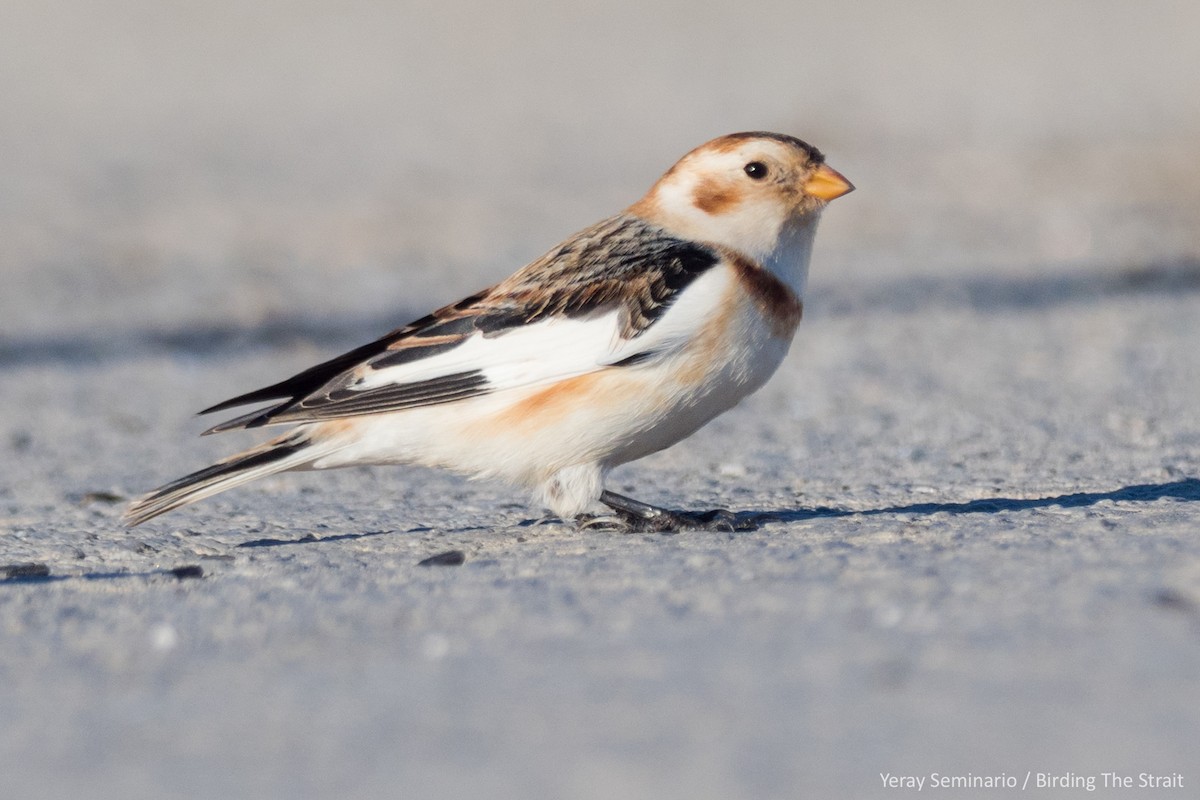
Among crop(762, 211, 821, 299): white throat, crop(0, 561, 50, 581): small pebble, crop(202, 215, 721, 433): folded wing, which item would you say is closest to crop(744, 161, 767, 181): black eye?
crop(762, 211, 821, 299): white throat

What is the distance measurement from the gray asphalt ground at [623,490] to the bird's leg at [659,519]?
0.13 meters

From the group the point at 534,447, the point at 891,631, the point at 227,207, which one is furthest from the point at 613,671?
the point at 227,207

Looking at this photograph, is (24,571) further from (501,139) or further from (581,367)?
(501,139)

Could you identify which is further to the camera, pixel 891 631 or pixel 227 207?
pixel 227 207

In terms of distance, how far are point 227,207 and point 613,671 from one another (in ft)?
32.3

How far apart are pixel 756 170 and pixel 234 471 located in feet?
5.31

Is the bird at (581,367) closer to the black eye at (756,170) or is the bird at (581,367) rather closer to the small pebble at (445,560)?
the black eye at (756,170)

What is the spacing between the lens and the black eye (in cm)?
506

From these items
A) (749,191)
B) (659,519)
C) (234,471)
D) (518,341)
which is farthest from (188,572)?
(749,191)

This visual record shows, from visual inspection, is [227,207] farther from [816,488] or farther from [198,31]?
[198,31]

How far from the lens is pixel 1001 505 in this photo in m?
5.09

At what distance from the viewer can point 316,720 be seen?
3.27 metres

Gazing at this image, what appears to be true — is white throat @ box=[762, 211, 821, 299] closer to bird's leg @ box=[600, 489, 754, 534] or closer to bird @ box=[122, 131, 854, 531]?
bird @ box=[122, 131, 854, 531]

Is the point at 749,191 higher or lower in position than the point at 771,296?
higher
